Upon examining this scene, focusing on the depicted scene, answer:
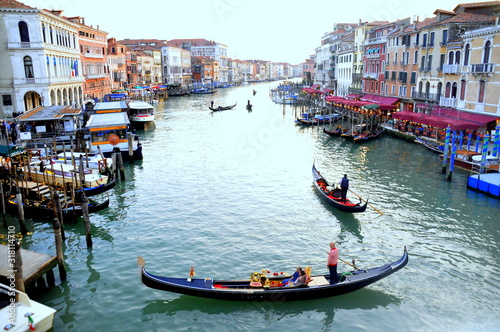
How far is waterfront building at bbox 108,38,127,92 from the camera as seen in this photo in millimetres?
59906

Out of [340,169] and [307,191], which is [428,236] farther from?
[340,169]

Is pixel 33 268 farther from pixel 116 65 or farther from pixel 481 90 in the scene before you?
pixel 116 65

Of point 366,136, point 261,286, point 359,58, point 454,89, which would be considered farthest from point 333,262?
point 359,58

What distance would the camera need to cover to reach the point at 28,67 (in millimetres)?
31047

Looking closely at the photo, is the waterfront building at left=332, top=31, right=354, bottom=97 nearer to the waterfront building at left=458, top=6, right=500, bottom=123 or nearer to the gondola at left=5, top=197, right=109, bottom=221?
the waterfront building at left=458, top=6, right=500, bottom=123

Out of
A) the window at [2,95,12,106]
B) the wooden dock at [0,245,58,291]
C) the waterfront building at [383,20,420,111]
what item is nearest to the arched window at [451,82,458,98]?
the waterfront building at [383,20,420,111]

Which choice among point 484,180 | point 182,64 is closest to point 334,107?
point 484,180

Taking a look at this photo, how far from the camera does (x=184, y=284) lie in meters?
9.33

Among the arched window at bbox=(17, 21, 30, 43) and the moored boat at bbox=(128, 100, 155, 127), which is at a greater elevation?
the arched window at bbox=(17, 21, 30, 43)

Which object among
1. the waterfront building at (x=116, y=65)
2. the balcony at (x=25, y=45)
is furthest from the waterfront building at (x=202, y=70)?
the balcony at (x=25, y=45)

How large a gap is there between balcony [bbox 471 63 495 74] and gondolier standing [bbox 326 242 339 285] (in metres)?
19.7

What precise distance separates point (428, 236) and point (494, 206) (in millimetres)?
4717

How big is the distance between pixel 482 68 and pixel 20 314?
25999mm

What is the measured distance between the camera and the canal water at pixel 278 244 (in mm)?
9227
